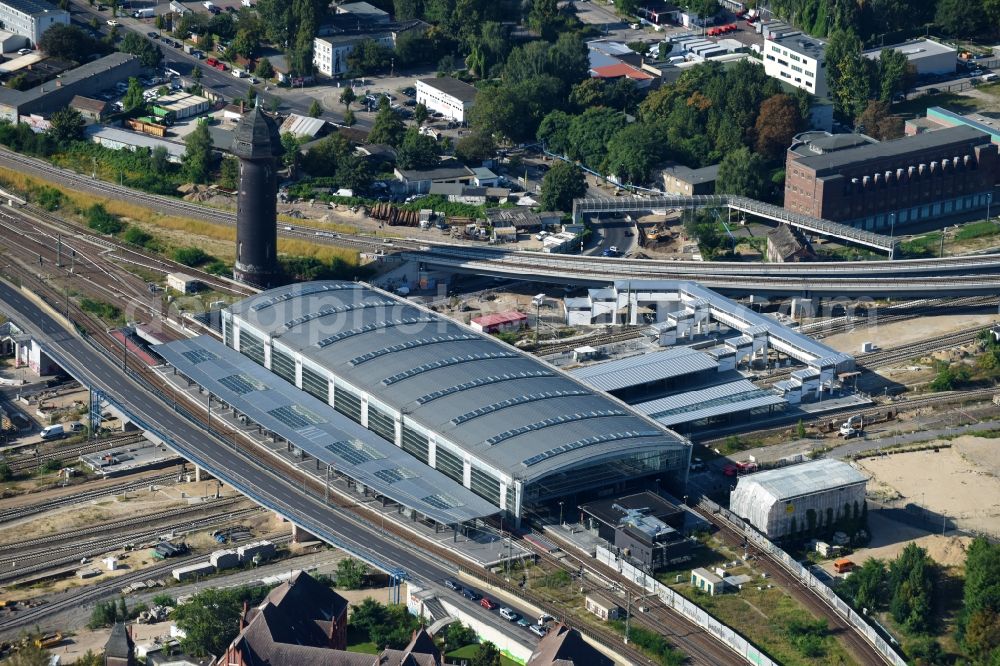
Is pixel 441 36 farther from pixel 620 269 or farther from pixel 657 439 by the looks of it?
pixel 657 439

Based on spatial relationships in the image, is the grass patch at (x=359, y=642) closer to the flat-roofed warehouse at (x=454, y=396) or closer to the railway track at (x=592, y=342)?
the flat-roofed warehouse at (x=454, y=396)

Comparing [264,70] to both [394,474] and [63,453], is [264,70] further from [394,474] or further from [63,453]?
[394,474]

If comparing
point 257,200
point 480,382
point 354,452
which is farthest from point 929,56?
point 354,452

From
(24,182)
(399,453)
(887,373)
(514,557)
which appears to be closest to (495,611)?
(514,557)

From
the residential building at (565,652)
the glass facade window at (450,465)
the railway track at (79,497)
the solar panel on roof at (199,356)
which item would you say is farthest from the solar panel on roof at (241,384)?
the residential building at (565,652)

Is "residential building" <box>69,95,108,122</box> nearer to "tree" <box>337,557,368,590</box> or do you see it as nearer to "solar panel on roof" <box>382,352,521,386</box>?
"solar panel on roof" <box>382,352,521,386</box>
